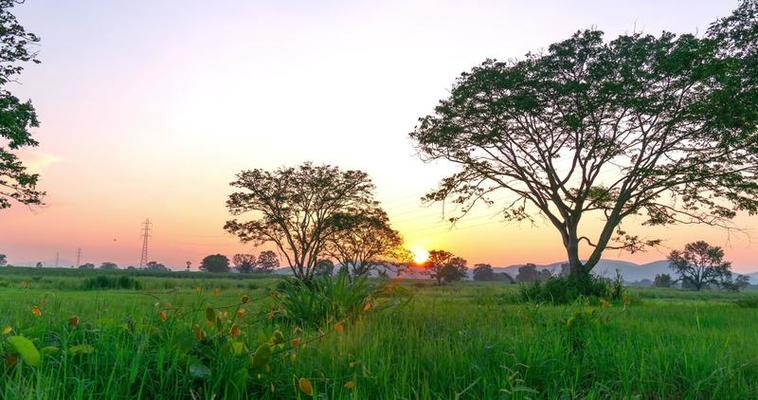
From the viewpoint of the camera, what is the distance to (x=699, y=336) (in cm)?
564

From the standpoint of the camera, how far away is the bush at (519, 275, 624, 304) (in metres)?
17.4

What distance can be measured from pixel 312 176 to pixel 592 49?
29.1 metres

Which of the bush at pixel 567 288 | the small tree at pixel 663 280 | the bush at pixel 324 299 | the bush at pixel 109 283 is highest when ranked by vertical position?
the bush at pixel 324 299

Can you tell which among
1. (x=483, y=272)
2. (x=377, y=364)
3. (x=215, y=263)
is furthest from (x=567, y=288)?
(x=215, y=263)

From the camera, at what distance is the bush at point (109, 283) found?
34250 mm

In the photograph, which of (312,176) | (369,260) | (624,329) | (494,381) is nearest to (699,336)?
(624,329)

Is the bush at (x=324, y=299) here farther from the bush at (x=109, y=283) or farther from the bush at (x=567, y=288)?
the bush at (x=109, y=283)

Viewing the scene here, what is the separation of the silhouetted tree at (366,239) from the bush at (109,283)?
17592mm

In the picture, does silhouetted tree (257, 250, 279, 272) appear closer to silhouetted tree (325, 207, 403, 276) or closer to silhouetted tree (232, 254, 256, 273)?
silhouetted tree (232, 254, 256, 273)

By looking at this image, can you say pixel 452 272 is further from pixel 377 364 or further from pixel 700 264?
pixel 377 364

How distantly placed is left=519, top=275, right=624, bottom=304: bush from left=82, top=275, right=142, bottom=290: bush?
28023mm

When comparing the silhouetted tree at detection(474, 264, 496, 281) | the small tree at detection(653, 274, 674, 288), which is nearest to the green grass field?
the small tree at detection(653, 274, 674, 288)

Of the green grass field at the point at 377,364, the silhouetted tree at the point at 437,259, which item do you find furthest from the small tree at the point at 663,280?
the green grass field at the point at 377,364

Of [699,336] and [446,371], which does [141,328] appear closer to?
[446,371]
